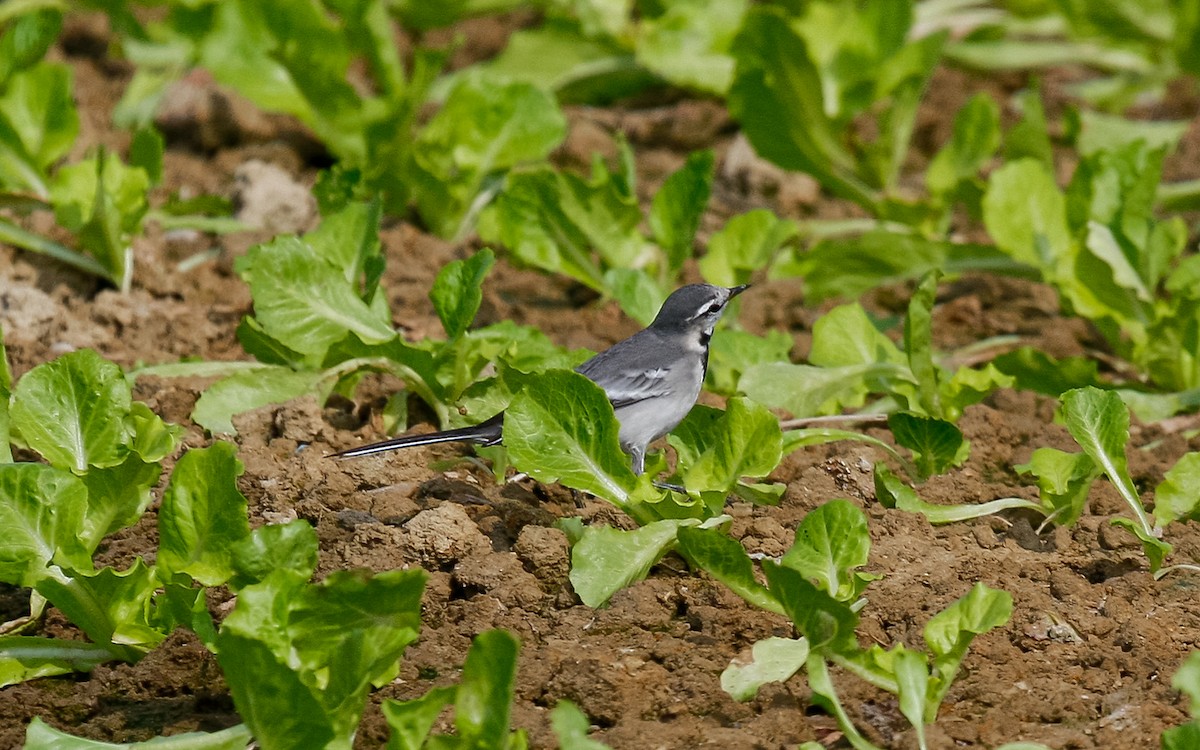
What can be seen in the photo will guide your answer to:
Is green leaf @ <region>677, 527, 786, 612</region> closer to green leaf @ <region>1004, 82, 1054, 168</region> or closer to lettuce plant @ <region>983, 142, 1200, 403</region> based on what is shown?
lettuce plant @ <region>983, 142, 1200, 403</region>

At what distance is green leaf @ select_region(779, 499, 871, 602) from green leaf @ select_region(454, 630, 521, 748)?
2.71ft

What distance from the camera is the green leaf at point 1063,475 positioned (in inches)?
153

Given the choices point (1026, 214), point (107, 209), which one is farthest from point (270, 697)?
point (1026, 214)

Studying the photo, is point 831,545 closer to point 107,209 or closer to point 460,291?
point 460,291

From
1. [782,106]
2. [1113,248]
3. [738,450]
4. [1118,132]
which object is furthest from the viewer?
[1118,132]

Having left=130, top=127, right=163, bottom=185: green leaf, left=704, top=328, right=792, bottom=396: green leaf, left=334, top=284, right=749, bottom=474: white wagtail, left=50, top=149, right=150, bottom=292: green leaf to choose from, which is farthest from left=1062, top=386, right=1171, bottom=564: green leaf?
left=130, top=127, right=163, bottom=185: green leaf

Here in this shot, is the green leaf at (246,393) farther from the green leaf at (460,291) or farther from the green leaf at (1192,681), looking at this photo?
the green leaf at (1192,681)

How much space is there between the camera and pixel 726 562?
3410 mm

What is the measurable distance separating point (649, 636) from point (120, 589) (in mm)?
1195

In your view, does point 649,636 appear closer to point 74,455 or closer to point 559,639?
point 559,639

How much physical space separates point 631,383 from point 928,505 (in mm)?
1089

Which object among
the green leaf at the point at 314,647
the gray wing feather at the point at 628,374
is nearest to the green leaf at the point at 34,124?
the gray wing feather at the point at 628,374

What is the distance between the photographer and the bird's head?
16.2 ft

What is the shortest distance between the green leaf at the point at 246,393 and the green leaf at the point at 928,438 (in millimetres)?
1688
